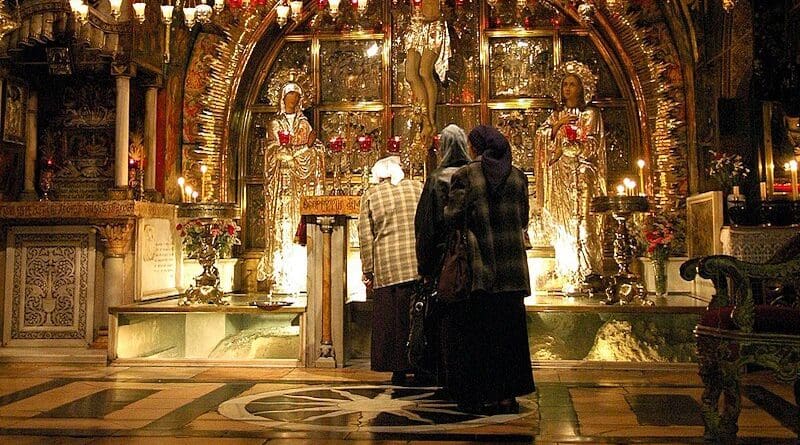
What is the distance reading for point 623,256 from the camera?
7.15m

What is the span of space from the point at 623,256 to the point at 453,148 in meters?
3.09

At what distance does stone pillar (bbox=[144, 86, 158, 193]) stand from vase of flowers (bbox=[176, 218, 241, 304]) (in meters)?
1.29

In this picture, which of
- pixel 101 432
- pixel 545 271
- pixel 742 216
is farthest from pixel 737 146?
pixel 101 432

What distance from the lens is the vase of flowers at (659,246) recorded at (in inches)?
324

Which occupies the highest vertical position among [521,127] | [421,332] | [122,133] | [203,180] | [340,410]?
[521,127]

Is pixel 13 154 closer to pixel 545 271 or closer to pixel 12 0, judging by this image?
pixel 12 0

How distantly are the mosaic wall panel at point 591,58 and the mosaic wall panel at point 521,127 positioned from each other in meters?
0.67

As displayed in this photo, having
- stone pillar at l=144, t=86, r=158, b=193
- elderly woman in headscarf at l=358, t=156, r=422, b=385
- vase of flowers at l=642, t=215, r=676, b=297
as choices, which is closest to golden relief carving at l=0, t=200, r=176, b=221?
stone pillar at l=144, t=86, r=158, b=193

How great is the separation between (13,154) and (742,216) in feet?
21.9

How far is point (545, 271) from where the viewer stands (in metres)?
9.13

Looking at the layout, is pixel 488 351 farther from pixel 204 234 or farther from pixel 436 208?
pixel 204 234

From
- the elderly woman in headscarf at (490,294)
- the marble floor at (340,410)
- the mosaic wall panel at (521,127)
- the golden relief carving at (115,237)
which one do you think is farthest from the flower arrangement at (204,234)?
the mosaic wall panel at (521,127)

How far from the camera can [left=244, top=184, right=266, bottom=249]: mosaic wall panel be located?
9805mm

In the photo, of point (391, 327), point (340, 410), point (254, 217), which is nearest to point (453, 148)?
point (391, 327)
